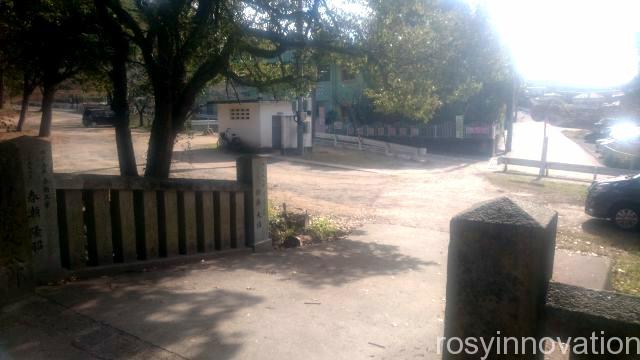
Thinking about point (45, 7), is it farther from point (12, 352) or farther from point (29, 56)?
point (12, 352)

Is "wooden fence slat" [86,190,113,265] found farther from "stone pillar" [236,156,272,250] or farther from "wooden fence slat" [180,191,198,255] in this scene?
"stone pillar" [236,156,272,250]

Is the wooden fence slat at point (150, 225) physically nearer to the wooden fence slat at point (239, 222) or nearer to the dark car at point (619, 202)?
the wooden fence slat at point (239, 222)

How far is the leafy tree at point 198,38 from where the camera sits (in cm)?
782

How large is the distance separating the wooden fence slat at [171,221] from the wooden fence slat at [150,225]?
0.53 ft

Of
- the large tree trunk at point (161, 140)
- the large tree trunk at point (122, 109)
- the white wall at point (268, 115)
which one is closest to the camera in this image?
the large tree trunk at point (161, 140)

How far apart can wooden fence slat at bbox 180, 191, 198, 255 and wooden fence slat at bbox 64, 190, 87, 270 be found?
5.01 ft

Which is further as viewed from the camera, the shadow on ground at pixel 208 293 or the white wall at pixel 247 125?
the white wall at pixel 247 125

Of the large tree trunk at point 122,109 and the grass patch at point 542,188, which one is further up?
the large tree trunk at point 122,109

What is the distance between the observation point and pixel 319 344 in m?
4.23

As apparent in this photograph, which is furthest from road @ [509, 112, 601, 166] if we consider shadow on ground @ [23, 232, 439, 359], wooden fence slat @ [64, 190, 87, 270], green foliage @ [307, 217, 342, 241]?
wooden fence slat @ [64, 190, 87, 270]

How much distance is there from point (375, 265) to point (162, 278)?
3.10m

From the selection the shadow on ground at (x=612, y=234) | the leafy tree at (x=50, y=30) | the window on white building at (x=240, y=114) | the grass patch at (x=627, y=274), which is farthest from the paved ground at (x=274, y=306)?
the window on white building at (x=240, y=114)

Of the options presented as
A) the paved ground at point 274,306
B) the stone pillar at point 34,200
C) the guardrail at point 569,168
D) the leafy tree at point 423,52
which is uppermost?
the leafy tree at point 423,52

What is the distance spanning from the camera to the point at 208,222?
23.5ft
